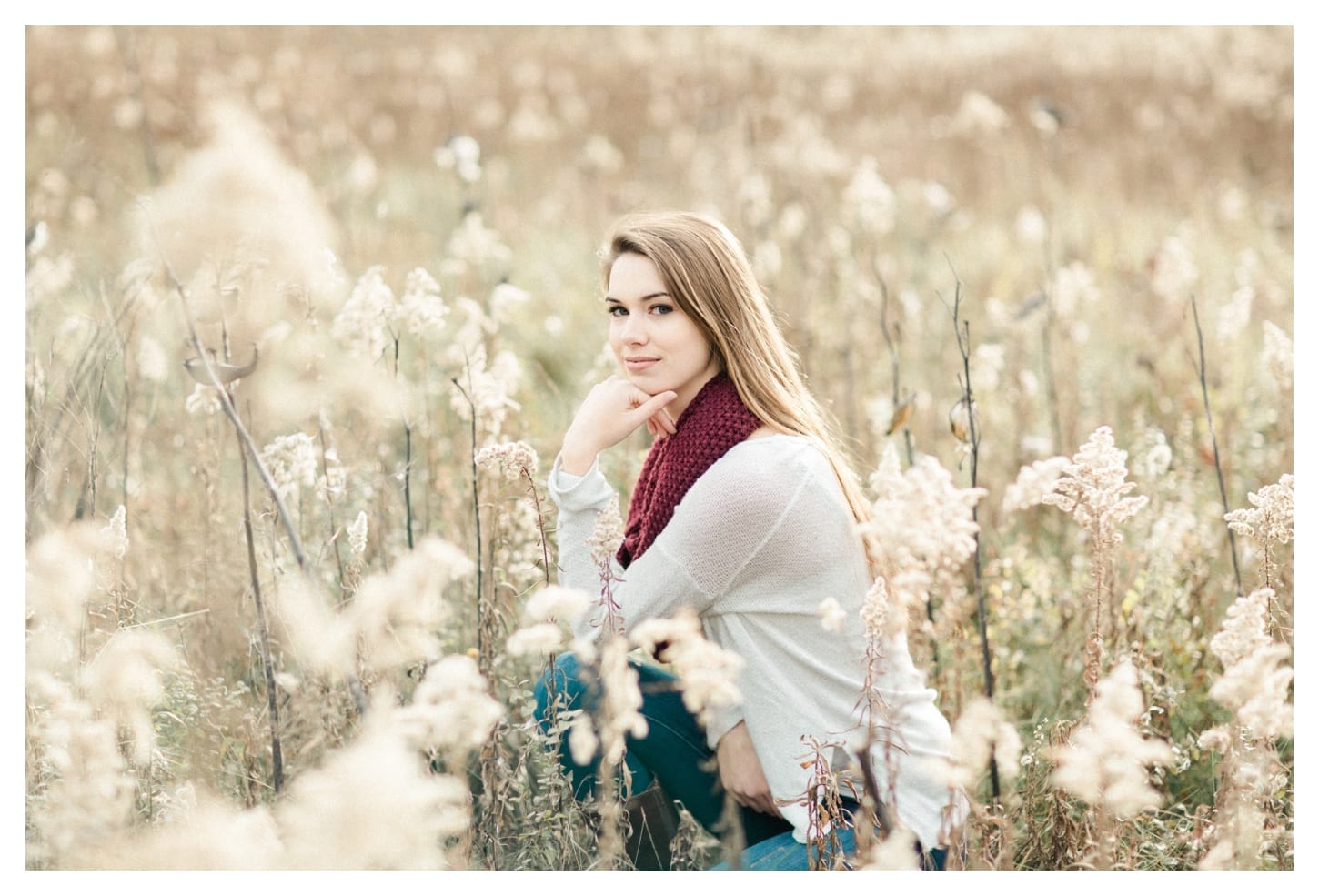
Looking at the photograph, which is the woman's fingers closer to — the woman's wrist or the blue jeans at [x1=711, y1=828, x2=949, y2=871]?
the woman's wrist

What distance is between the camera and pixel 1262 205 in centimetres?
449

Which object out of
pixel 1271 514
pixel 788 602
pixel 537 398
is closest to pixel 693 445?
pixel 788 602

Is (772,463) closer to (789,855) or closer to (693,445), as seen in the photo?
(693,445)

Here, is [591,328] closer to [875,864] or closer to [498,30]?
[498,30]

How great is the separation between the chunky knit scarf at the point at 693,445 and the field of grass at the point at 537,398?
0.24 m

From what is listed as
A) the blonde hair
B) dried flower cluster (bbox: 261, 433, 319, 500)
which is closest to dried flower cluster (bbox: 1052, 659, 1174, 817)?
the blonde hair

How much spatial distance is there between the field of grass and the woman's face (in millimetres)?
300

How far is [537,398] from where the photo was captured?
390cm

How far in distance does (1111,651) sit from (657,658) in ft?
4.07

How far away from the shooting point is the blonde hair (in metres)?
2.31

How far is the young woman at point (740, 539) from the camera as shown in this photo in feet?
7.08

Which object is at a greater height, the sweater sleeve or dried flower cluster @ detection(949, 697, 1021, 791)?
the sweater sleeve

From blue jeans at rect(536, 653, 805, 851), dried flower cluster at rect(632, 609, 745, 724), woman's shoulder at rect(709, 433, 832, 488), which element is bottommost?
blue jeans at rect(536, 653, 805, 851)
